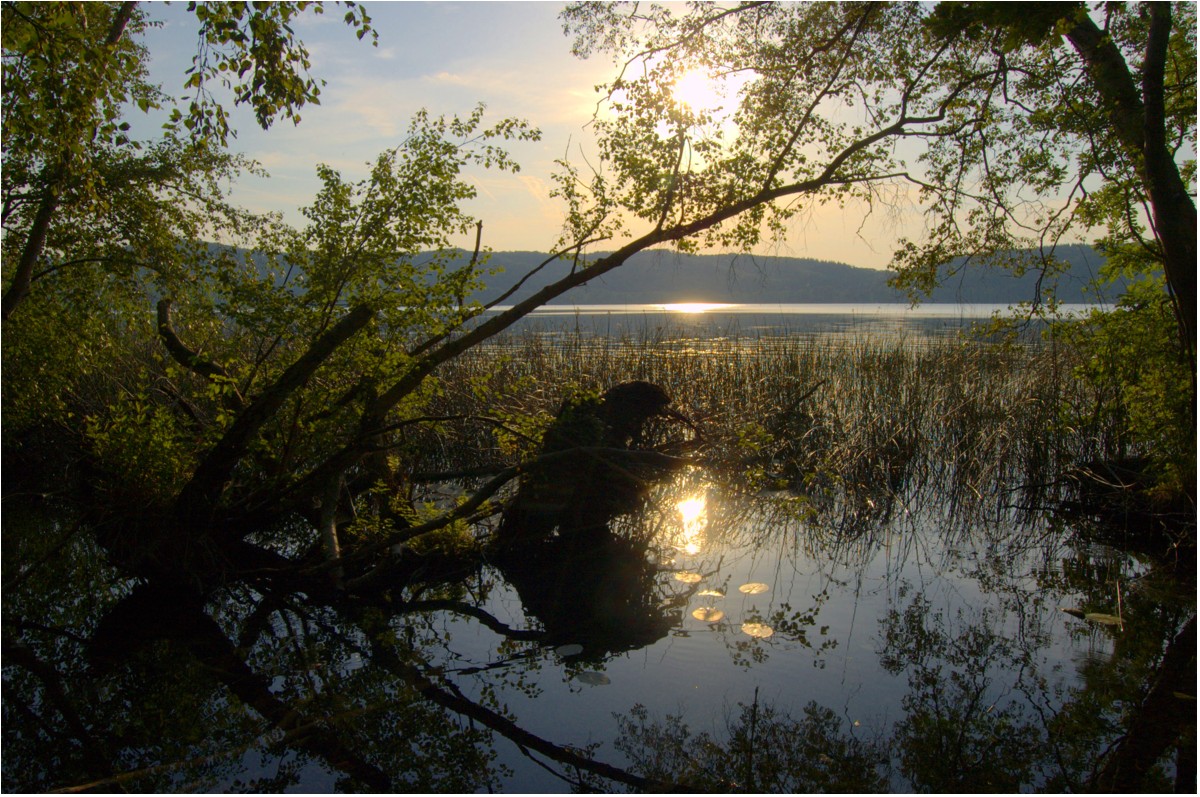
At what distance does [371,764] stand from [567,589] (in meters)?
2.54

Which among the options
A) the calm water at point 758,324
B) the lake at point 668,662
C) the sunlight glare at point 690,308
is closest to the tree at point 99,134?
the lake at point 668,662

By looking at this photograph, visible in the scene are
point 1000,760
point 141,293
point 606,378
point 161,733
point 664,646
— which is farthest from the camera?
point 606,378

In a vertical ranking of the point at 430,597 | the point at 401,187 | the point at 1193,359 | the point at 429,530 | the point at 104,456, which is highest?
the point at 401,187

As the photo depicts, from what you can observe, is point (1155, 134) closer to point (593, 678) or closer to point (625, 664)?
point (625, 664)

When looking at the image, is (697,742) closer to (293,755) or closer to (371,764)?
(371,764)

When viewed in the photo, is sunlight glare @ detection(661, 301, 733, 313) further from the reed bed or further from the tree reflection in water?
the tree reflection in water

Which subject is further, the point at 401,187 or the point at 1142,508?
the point at 1142,508

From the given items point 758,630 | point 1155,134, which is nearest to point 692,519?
point 758,630

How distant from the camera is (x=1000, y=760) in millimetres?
3496

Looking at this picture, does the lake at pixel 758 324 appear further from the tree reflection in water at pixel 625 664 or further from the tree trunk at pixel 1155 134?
the tree reflection in water at pixel 625 664

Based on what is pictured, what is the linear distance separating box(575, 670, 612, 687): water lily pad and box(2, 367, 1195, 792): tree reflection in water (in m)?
0.02

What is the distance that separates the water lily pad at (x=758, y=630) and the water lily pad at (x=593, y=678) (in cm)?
105

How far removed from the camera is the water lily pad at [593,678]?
14.0 ft

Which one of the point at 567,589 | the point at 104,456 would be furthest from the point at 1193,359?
the point at 104,456
